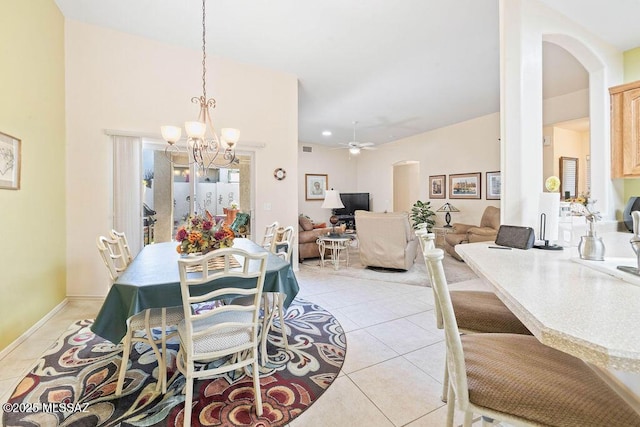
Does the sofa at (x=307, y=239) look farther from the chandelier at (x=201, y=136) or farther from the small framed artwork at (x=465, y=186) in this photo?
the small framed artwork at (x=465, y=186)

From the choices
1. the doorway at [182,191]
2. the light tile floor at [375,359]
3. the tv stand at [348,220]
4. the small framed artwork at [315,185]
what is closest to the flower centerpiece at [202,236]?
the light tile floor at [375,359]

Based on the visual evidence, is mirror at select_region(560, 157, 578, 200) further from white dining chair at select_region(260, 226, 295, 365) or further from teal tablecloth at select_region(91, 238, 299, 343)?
teal tablecloth at select_region(91, 238, 299, 343)

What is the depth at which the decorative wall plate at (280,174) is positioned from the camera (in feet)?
14.6

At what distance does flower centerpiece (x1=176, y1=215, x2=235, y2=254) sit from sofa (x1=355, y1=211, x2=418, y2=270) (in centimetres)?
301

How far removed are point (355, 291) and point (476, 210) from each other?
167 inches

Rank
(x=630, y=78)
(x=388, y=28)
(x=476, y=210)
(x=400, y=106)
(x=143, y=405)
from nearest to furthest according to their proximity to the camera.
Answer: (x=143, y=405) < (x=630, y=78) < (x=388, y=28) < (x=400, y=106) < (x=476, y=210)

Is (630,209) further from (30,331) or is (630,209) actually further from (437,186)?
(30,331)

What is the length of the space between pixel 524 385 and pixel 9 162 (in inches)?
143

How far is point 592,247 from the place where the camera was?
1310 millimetres

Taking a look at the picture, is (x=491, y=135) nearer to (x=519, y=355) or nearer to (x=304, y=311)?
(x=304, y=311)

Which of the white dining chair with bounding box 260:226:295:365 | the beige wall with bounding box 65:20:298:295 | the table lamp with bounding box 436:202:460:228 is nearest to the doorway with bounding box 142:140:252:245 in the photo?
the beige wall with bounding box 65:20:298:295

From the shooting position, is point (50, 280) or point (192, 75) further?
point (192, 75)

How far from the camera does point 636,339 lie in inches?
24.5

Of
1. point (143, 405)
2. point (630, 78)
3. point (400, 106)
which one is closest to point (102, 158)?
point (143, 405)
